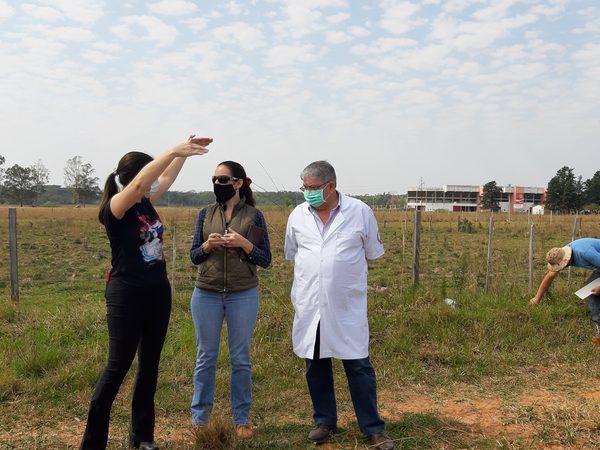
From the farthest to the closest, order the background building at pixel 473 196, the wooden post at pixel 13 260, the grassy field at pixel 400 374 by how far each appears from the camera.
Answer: the background building at pixel 473 196 < the wooden post at pixel 13 260 < the grassy field at pixel 400 374

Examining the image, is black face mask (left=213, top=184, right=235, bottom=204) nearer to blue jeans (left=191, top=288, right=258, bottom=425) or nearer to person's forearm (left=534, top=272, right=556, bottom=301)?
blue jeans (left=191, top=288, right=258, bottom=425)

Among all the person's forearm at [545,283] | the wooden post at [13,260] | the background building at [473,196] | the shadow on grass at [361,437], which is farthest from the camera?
the background building at [473,196]

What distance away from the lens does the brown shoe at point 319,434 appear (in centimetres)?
339

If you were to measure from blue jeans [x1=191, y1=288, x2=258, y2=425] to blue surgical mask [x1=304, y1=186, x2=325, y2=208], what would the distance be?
701 mm

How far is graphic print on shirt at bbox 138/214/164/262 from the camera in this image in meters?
2.96

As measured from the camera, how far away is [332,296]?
334 cm

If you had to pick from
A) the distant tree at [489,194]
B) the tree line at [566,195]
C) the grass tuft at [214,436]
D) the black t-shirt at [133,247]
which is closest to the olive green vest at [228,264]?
the black t-shirt at [133,247]

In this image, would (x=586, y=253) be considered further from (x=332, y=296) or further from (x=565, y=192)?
(x=565, y=192)

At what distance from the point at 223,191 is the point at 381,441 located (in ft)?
6.11

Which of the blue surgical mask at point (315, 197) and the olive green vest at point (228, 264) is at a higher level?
the blue surgical mask at point (315, 197)

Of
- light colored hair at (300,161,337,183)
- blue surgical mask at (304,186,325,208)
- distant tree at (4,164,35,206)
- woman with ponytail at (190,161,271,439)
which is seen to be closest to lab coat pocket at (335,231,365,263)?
blue surgical mask at (304,186,325,208)

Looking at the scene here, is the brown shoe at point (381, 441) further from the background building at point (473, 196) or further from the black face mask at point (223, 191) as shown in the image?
the background building at point (473, 196)

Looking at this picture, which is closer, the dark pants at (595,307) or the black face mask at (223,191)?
the black face mask at (223,191)

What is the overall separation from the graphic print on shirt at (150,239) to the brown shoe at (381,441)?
172 cm
